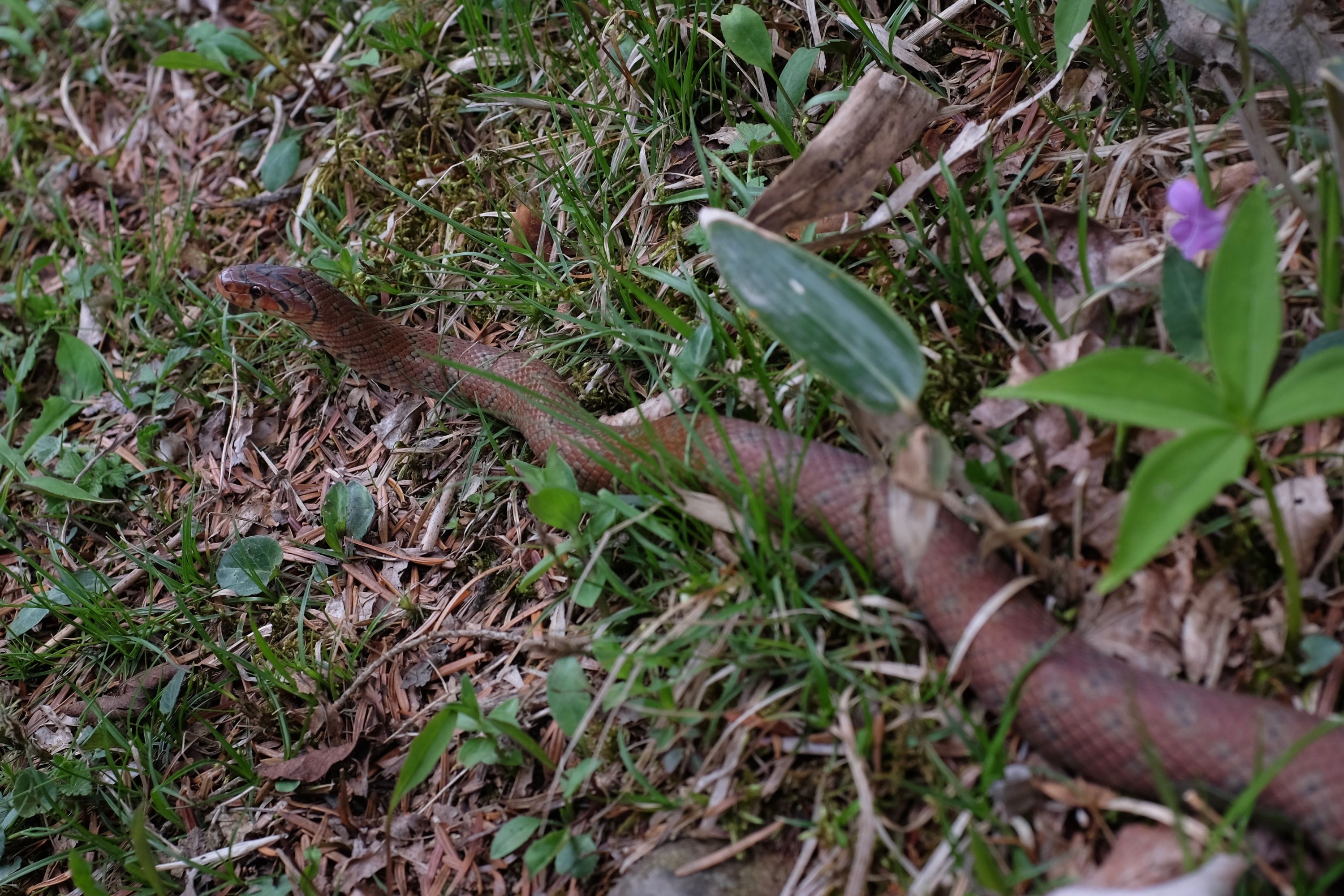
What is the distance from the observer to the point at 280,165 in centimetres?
468

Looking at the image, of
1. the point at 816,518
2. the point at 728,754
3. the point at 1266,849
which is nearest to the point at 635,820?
the point at 728,754

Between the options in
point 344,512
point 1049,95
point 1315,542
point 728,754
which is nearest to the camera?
point 1315,542

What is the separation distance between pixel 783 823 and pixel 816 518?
0.80 meters

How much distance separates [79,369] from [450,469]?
6.88ft

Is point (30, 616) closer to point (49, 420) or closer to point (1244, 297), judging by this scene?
point (49, 420)

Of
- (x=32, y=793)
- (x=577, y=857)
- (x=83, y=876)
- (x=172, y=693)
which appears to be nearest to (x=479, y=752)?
(x=577, y=857)

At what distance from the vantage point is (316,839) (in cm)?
291

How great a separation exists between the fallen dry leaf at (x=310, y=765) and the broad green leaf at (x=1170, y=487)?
2.29m

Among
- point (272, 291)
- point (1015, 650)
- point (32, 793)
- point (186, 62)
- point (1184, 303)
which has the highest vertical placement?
point (186, 62)

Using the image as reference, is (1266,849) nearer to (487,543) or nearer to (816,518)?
(816,518)

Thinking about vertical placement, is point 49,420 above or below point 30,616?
above

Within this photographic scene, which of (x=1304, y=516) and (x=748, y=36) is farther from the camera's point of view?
(x=748, y=36)

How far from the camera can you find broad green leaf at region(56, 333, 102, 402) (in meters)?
4.41

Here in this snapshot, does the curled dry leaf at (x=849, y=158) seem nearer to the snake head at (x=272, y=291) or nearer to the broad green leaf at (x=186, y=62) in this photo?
the snake head at (x=272, y=291)
